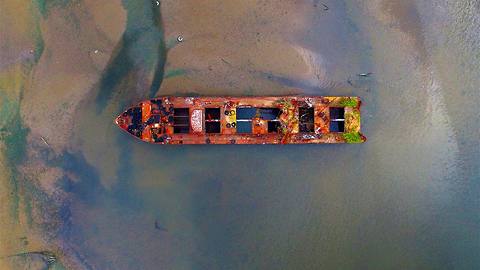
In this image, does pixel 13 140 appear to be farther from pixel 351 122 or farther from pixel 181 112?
pixel 351 122

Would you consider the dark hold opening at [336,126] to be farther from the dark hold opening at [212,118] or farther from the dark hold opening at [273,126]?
the dark hold opening at [212,118]

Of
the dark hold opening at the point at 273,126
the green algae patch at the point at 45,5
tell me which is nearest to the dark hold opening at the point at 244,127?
the dark hold opening at the point at 273,126

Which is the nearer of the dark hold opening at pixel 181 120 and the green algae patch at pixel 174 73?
the dark hold opening at pixel 181 120

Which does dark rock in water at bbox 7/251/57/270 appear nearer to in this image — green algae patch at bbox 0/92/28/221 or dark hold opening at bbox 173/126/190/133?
green algae patch at bbox 0/92/28/221

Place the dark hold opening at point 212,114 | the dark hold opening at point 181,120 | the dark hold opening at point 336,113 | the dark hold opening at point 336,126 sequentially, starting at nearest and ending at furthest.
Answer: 1. the dark hold opening at point 181,120
2. the dark hold opening at point 212,114
3. the dark hold opening at point 336,113
4. the dark hold opening at point 336,126

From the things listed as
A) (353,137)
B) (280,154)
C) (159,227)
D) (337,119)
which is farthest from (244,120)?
(159,227)

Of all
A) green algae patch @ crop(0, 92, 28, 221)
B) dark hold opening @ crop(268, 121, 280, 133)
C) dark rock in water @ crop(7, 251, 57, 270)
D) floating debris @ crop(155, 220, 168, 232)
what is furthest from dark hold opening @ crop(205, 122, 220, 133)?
dark rock in water @ crop(7, 251, 57, 270)

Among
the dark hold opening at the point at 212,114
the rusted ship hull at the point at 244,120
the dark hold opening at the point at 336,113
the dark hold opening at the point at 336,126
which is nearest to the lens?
the rusted ship hull at the point at 244,120
